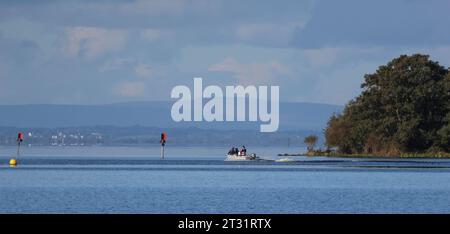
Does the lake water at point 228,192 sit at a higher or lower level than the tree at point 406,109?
lower

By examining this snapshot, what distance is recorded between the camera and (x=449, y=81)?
18912 cm

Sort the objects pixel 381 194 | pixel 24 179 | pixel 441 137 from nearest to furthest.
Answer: pixel 381 194
pixel 24 179
pixel 441 137

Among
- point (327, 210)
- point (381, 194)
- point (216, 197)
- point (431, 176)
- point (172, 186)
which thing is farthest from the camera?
point (431, 176)

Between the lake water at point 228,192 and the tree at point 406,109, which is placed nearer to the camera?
the lake water at point 228,192

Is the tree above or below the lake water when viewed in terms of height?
above

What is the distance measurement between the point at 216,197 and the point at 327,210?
45.4 ft

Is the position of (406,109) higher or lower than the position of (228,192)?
higher

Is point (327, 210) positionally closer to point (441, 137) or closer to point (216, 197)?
point (216, 197)

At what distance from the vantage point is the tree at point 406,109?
187000 mm

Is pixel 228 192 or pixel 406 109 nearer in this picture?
pixel 228 192

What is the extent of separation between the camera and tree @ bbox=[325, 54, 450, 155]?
187000 mm

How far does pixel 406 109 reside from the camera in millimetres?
188000

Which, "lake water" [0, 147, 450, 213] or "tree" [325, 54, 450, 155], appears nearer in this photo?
"lake water" [0, 147, 450, 213]
